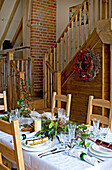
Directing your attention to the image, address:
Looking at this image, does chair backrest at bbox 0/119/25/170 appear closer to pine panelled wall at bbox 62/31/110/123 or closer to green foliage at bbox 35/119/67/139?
green foliage at bbox 35/119/67/139

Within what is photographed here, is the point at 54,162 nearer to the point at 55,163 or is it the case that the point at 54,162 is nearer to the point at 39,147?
the point at 55,163

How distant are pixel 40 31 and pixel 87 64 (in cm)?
258

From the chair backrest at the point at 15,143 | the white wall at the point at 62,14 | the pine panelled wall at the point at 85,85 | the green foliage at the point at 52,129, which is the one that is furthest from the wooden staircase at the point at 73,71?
the chair backrest at the point at 15,143

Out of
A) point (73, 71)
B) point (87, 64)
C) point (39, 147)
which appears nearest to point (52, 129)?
point (39, 147)

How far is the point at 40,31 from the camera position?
21.7 ft

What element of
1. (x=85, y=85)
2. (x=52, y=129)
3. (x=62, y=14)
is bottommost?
(x=52, y=129)

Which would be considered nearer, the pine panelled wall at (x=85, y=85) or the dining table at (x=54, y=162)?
the dining table at (x=54, y=162)

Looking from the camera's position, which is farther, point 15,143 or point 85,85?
point 85,85

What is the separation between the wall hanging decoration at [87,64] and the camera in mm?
4465

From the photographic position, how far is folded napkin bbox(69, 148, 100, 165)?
1.50 meters

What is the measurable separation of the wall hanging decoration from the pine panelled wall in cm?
8

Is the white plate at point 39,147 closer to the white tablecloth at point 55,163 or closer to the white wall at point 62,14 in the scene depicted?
the white tablecloth at point 55,163

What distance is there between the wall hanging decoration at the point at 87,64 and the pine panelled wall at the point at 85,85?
81mm

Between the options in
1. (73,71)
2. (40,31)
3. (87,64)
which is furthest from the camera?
(40,31)
